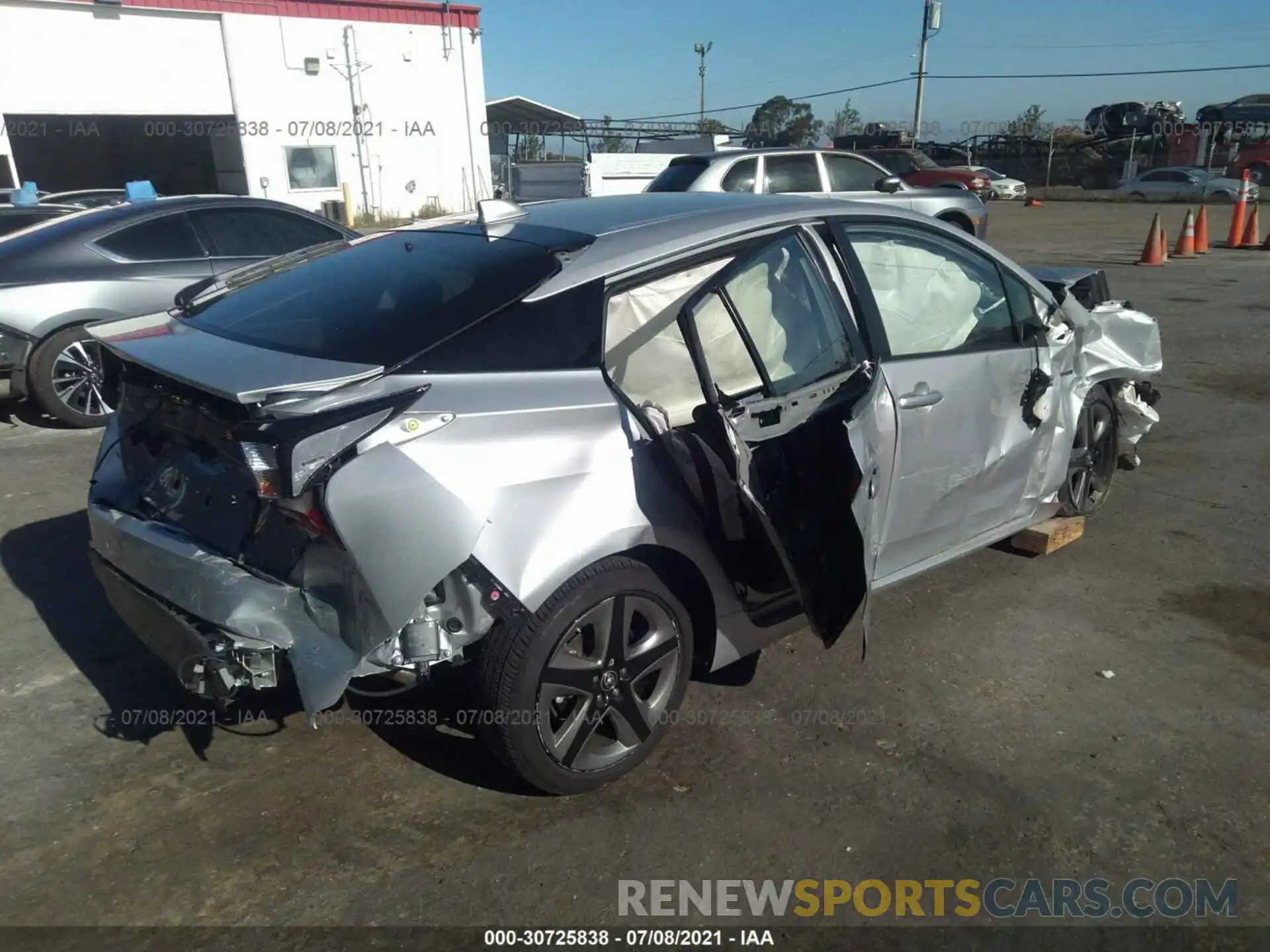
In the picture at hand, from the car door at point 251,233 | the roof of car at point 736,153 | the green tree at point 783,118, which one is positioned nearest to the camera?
the car door at point 251,233

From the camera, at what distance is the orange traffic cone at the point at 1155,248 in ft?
48.4

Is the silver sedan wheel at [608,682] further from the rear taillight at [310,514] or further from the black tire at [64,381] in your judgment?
the black tire at [64,381]

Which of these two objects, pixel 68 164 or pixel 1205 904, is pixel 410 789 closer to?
pixel 1205 904

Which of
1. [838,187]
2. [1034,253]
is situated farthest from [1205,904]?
[1034,253]

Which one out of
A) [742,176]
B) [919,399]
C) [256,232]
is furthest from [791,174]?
[919,399]

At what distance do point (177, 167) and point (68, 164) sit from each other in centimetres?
510

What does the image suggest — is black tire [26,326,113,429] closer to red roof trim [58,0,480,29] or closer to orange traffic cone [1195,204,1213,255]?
orange traffic cone [1195,204,1213,255]

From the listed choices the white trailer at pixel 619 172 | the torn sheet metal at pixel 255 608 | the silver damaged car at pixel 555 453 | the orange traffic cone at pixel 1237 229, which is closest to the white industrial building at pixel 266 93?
the white trailer at pixel 619 172

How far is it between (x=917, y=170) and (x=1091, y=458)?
19084 mm

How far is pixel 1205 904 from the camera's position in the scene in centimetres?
254

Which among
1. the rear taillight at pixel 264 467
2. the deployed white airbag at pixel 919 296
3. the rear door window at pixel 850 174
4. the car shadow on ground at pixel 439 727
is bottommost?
the car shadow on ground at pixel 439 727

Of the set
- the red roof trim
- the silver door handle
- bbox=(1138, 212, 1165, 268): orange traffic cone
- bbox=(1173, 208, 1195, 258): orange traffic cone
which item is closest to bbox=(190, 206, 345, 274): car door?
the silver door handle

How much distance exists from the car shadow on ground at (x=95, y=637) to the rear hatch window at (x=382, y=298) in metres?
1.34

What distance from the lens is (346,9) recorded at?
25.2m
